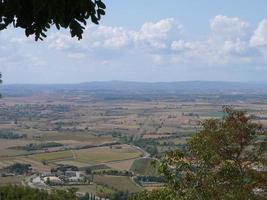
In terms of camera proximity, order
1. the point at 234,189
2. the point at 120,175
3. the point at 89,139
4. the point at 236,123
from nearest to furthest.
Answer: the point at 234,189, the point at 236,123, the point at 120,175, the point at 89,139

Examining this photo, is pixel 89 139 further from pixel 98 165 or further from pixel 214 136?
pixel 214 136

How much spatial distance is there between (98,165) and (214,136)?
225 feet

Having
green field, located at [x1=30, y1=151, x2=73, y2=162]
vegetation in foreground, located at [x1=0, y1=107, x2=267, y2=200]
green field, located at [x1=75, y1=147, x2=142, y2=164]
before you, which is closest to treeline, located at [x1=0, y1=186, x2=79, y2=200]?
vegetation in foreground, located at [x1=0, y1=107, x2=267, y2=200]

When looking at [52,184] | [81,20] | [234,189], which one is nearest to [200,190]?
[234,189]

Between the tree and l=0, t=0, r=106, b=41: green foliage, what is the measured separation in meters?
6.88

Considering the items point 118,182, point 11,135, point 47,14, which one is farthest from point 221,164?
point 11,135

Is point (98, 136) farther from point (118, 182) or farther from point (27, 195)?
point (27, 195)

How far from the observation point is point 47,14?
555 cm

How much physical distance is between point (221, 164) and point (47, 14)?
8.13m

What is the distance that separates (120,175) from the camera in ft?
235

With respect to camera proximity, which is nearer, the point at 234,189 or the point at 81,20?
the point at 81,20

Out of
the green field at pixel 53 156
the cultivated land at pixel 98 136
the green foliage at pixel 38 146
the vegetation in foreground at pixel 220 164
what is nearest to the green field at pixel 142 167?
the cultivated land at pixel 98 136

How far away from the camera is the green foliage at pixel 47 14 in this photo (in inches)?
214

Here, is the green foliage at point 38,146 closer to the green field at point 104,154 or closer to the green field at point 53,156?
the green field at point 53,156
